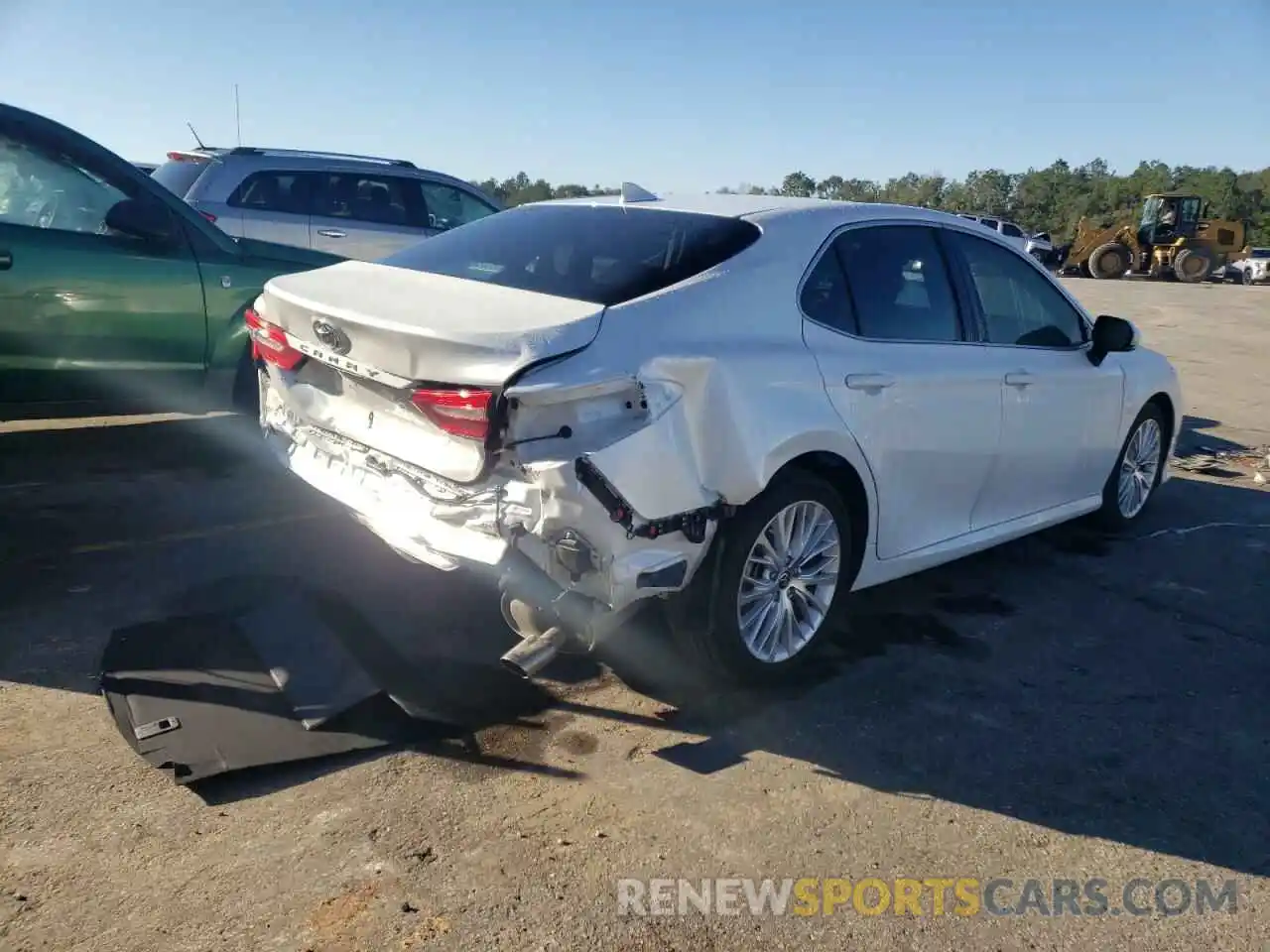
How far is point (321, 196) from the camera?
964cm

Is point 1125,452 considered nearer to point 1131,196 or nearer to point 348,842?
point 348,842

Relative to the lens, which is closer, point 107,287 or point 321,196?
point 107,287

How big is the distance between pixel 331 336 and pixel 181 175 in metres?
6.83

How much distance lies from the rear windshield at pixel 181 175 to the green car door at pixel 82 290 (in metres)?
3.51

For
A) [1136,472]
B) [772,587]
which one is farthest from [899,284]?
[1136,472]

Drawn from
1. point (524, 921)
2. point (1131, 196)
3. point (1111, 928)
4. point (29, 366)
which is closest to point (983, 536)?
point (1111, 928)

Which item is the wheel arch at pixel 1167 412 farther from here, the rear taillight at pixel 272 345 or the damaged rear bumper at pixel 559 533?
the rear taillight at pixel 272 345

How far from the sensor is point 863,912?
8.89 feet

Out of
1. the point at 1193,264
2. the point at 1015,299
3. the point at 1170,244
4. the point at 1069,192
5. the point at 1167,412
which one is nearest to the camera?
the point at 1015,299

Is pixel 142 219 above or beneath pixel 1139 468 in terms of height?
above

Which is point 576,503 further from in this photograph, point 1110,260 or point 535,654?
point 1110,260

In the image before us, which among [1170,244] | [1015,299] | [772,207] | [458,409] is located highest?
[1170,244]

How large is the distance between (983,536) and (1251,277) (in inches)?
1530

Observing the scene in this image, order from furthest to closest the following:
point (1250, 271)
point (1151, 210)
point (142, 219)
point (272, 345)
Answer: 1. point (1250, 271)
2. point (1151, 210)
3. point (142, 219)
4. point (272, 345)
